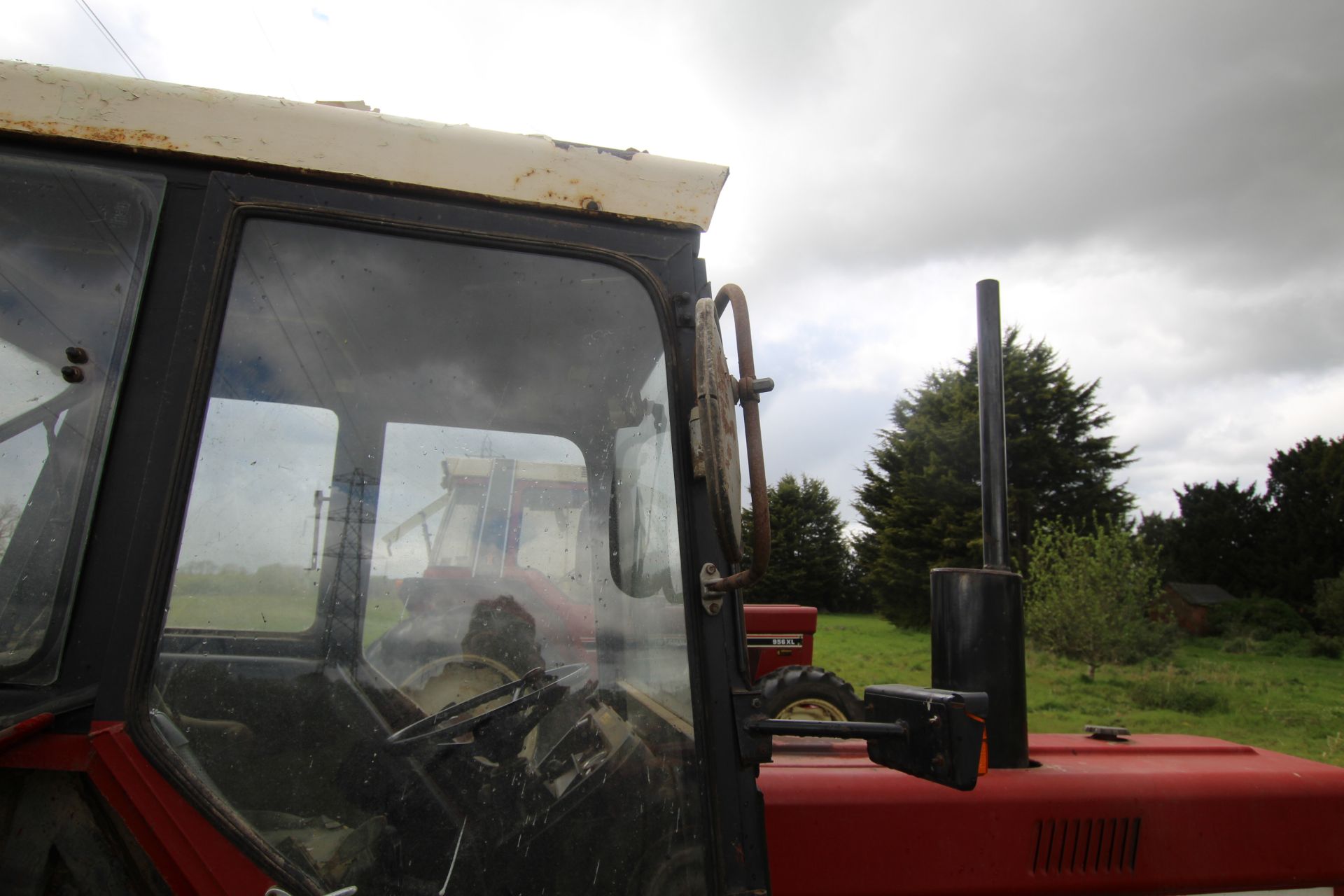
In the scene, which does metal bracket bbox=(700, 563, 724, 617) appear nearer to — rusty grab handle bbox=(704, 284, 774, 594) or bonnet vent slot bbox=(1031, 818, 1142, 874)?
rusty grab handle bbox=(704, 284, 774, 594)

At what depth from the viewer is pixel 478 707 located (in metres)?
1.38

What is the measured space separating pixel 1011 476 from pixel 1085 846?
2382 cm

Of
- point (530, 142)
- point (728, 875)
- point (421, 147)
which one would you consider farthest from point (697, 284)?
point (728, 875)

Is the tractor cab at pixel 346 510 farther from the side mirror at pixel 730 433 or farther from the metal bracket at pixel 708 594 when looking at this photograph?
the side mirror at pixel 730 433

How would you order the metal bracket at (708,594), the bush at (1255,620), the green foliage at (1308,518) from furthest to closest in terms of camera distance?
the green foliage at (1308,518) < the bush at (1255,620) < the metal bracket at (708,594)

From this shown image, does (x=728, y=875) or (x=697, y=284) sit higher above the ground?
(x=697, y=284)

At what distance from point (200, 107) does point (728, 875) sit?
155cm

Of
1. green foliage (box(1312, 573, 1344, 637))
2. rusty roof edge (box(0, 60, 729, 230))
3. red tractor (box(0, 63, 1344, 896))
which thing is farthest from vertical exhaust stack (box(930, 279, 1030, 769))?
green foliage (box(1312, 573, 1344, 637))

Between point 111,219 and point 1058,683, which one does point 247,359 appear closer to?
point 111,219

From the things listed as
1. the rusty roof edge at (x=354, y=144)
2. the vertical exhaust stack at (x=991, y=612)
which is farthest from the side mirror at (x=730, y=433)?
the vertical exhaust stack at (x=991, y=612)

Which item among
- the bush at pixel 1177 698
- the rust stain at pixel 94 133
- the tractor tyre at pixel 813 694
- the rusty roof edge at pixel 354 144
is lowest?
the bush at pixel 1177 698

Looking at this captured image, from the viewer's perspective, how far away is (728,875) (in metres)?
1.44

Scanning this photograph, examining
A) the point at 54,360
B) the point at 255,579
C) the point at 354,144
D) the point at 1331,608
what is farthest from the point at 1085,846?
the point at 1331,608

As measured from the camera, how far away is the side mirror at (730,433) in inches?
50.3
